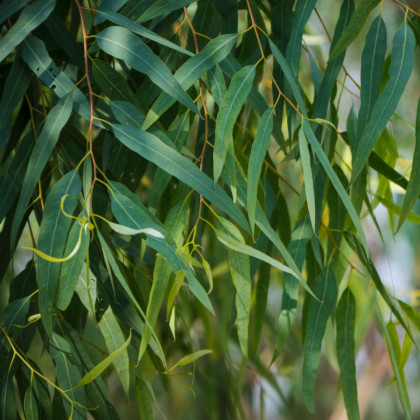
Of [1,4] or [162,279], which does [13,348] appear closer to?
[162,279]

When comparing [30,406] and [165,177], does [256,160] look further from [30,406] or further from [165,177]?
[30,406]

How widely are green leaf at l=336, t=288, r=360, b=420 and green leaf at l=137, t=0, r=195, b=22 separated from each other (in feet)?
1.05

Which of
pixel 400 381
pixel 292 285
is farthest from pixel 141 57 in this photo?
pixel 400 381

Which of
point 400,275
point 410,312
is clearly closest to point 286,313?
point 410,312

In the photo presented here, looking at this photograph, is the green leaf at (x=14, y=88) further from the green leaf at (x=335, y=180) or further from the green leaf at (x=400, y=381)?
the green leaf at (x=400, y=381)

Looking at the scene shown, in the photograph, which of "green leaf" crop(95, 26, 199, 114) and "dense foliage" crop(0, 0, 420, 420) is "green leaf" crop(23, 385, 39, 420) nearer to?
"dense foliage" crop(0, 0, 420, 420)

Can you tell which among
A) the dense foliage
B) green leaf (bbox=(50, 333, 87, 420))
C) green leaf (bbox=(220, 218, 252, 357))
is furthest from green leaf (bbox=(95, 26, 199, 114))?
green leaf (bbox=(50, 333, 87, 420))

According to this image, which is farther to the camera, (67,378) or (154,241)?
(67,378)

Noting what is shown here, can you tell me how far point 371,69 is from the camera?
560 mm

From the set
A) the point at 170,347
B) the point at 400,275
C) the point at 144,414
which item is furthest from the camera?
the point at 400,275

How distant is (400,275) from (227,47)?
6.26ft

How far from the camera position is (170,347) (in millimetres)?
1052

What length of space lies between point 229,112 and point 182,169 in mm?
57

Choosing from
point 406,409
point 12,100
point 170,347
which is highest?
point 12,100
